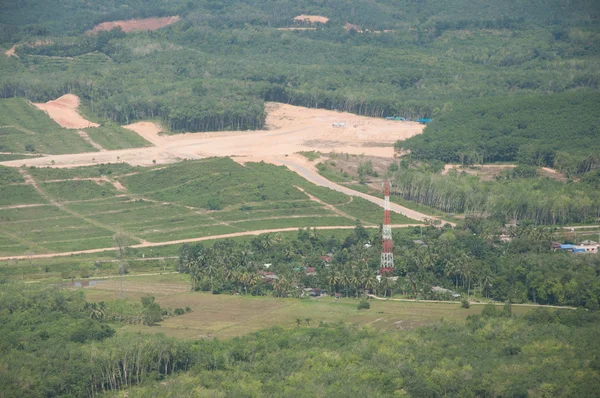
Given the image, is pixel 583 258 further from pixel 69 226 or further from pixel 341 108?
pixel 341 108

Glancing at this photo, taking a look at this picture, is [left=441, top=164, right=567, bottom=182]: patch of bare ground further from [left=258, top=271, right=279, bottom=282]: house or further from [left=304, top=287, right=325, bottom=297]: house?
[left=304, top=287, right=325, bottom=297]: house

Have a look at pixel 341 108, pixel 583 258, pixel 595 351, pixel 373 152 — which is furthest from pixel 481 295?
pixel 341 108

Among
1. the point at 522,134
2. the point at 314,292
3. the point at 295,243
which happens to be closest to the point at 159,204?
the point at 295,243

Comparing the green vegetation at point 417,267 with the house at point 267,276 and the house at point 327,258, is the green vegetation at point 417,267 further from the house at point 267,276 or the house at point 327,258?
the house at point 267,276

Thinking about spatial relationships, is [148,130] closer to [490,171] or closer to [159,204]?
[159,204]

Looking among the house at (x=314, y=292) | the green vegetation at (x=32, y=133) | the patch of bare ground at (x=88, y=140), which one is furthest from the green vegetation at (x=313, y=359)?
the patch of bare ground at (x=88, y=140)

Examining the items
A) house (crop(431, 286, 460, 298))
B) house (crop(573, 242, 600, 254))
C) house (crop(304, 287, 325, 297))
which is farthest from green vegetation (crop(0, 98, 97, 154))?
house (crop(573, 242, 600, 254))

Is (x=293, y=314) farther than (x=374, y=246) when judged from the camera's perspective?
No
